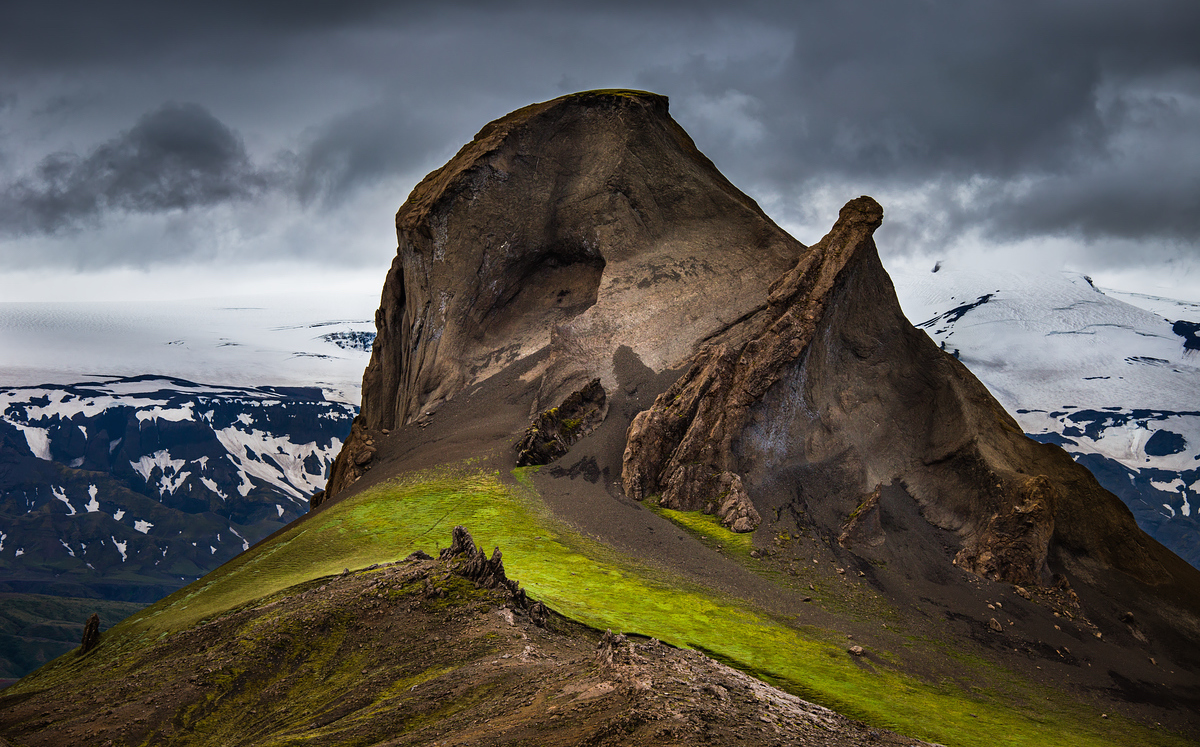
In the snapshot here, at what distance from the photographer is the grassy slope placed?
31.9 meters

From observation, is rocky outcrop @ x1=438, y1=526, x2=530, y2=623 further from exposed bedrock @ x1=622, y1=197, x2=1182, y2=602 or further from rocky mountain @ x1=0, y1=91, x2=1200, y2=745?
exposed bedrock @ x1=622, y1=197, x2=1182, y2=602

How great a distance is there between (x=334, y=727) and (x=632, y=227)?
62.7 meters

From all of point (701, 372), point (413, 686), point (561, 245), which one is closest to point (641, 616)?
point (413, 686)

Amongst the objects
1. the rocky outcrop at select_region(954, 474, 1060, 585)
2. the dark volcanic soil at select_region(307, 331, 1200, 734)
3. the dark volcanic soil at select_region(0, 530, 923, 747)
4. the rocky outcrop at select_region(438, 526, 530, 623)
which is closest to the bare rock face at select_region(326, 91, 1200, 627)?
the rocky outcrop at select_region(954, 474, 1060, 585)

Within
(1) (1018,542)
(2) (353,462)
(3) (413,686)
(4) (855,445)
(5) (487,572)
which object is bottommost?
(3) (413,686)

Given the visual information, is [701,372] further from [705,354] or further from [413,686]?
[413,686]

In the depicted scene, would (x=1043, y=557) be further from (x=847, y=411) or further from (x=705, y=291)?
(x=705, y=291)

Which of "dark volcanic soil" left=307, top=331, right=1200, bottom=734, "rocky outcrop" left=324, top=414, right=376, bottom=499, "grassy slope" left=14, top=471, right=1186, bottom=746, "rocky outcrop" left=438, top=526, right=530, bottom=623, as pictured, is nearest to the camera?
"rocky outcrop" left=438, top=526, right=530, bottom=623

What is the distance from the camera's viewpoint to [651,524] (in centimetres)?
5162

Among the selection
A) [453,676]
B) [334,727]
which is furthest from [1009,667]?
[334,727]

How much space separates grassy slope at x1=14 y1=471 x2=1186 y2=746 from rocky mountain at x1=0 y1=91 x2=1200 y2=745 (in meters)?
0.27

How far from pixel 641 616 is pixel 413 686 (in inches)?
479

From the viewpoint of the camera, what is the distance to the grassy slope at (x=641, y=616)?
31.9 meters

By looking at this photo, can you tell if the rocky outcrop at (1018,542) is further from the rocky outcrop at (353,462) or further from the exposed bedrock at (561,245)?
the rocky outcrop at (353,462)
